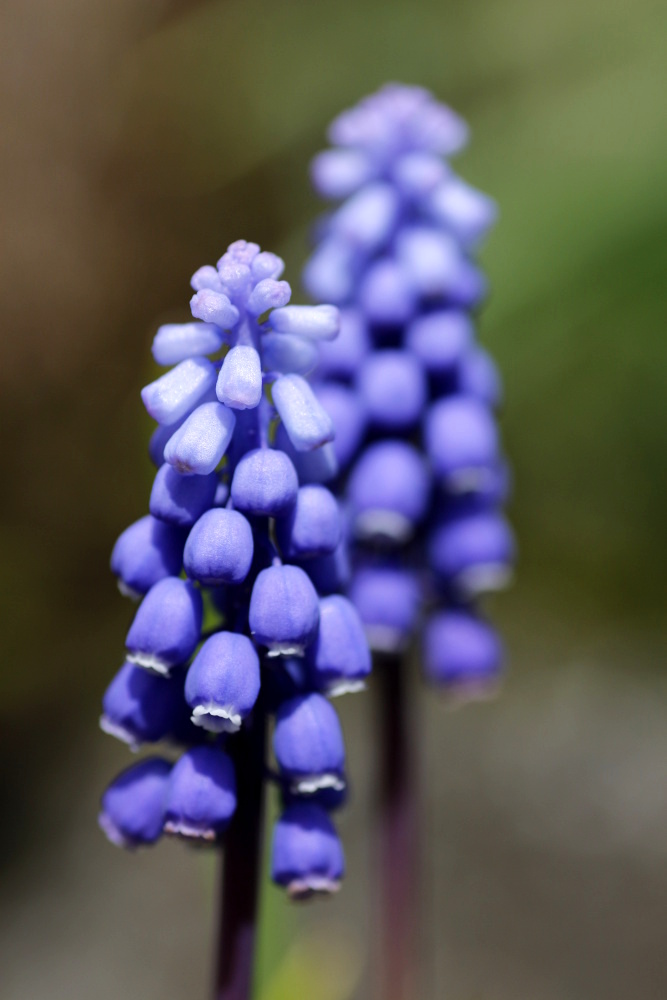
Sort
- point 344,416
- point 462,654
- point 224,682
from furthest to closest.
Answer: point 462,654
point 344,416
point 224,682

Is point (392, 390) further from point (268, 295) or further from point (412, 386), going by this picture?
point (268, 295)

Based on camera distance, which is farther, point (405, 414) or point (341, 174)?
point (341, 174)

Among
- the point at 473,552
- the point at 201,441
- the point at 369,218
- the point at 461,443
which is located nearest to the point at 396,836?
the point at 473,552

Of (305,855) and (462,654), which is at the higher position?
(462,654)

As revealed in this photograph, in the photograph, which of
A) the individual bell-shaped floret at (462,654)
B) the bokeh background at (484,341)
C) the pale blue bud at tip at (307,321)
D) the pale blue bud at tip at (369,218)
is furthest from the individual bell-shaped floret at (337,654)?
the bokeh background at (484,341)

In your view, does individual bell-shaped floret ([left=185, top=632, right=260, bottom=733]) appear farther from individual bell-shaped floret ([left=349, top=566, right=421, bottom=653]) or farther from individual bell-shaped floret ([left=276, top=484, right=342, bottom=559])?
individual bell-shaped floret ([left=349, top=566, right=421, bottom=653])

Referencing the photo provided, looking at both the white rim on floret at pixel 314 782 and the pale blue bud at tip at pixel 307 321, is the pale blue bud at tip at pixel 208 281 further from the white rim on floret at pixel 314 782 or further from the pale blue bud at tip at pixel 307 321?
the white rim on floret at pixel 314 782
